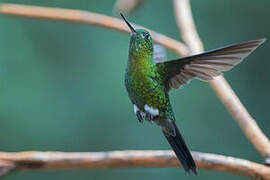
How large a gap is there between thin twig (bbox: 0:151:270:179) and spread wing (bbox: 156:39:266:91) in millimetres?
187

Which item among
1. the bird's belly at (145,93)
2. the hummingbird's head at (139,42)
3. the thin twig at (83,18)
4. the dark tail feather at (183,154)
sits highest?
the thin twig at (83,18)

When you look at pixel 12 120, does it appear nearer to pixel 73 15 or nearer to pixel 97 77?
pixel 97 77

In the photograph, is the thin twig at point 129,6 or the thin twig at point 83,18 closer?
the thin twig at point 83,18

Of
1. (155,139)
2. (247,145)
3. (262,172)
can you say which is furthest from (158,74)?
(247,145)

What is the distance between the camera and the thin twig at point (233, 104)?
1.16 metres

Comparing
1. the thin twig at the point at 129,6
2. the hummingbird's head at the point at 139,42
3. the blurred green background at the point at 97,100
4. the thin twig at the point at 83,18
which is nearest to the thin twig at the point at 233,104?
the thin twig at the point at 83,18

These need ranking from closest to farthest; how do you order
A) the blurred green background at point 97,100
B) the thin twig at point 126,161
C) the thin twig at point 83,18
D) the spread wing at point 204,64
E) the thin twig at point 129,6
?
1. the spread wing at point 204,64
2. the thin twig at point 126,161
3. the thin twig at point 83,18
4. the thin twig at point 129,6
5. the blurred green background at point 97,100

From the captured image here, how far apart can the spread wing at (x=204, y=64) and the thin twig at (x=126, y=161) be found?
0.19 metres

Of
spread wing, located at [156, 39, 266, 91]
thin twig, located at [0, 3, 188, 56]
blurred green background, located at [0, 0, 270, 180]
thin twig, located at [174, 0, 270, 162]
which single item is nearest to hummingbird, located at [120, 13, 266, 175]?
spread wing, located at [156, 39, 266, 91]

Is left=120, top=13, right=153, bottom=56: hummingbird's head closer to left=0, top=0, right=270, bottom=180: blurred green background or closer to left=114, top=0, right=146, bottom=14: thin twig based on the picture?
left=114, top=0, right=146, bottom=14: thin twig

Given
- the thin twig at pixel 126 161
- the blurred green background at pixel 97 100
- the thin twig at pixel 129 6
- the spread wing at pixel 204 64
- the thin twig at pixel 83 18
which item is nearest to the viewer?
the spread wing at pixel 204 64

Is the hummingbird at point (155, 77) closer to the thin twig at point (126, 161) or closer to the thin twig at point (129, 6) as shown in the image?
the thin twig at point (126, 161)

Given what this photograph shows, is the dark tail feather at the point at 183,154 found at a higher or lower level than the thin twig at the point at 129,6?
lower

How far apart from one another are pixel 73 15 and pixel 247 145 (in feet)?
3.99
